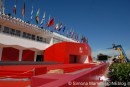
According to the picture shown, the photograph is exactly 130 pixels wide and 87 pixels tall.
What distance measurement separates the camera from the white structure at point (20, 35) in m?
28.0

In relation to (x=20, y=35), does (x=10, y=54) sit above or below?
below

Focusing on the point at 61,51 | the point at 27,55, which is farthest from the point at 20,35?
the point at 61,51

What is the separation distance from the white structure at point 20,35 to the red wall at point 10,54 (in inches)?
27.2

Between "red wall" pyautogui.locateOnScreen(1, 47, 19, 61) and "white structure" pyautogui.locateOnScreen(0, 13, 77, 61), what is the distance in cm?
69

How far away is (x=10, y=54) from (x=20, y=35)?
5.14 metres

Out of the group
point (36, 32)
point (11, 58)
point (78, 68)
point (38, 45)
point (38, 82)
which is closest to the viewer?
point (38, 82)

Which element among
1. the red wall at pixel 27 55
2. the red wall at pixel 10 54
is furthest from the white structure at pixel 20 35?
the red wall at pixel 27 55

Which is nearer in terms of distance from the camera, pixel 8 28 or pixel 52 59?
pixel 8 28

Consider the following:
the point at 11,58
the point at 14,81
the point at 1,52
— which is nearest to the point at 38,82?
the point at 14,81

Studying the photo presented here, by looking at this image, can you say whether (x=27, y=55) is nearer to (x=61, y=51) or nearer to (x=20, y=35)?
(x=20, y=35)

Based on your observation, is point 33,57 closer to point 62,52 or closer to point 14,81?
point 62,52

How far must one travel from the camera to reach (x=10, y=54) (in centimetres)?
3088

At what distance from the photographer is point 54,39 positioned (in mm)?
44562

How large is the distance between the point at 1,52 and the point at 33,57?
9554mm
